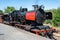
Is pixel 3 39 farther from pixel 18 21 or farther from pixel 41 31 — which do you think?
pixel 18 21

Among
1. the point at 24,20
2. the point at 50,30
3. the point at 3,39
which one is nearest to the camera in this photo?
the point at 3,39

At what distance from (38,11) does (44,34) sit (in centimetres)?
242

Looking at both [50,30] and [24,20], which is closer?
[50,30]

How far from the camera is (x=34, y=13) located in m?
16.7

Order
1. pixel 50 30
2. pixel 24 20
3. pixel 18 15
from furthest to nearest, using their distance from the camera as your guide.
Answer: pixel 18 15, pixel 24 20, pixel 50 30

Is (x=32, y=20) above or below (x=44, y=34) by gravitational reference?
above

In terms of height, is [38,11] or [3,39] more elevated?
[38,11]

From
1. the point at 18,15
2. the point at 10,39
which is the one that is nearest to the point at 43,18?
the point at 18,15

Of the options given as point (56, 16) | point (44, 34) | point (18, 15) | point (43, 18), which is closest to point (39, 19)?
point (43, 18)

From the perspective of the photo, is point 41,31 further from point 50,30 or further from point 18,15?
point 18,15

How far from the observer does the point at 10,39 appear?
37.5 ft

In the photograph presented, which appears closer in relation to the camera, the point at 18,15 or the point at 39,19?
the point at 39,19

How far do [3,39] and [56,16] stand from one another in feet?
71.0

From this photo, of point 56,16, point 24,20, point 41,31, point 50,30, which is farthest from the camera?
point 56,16
